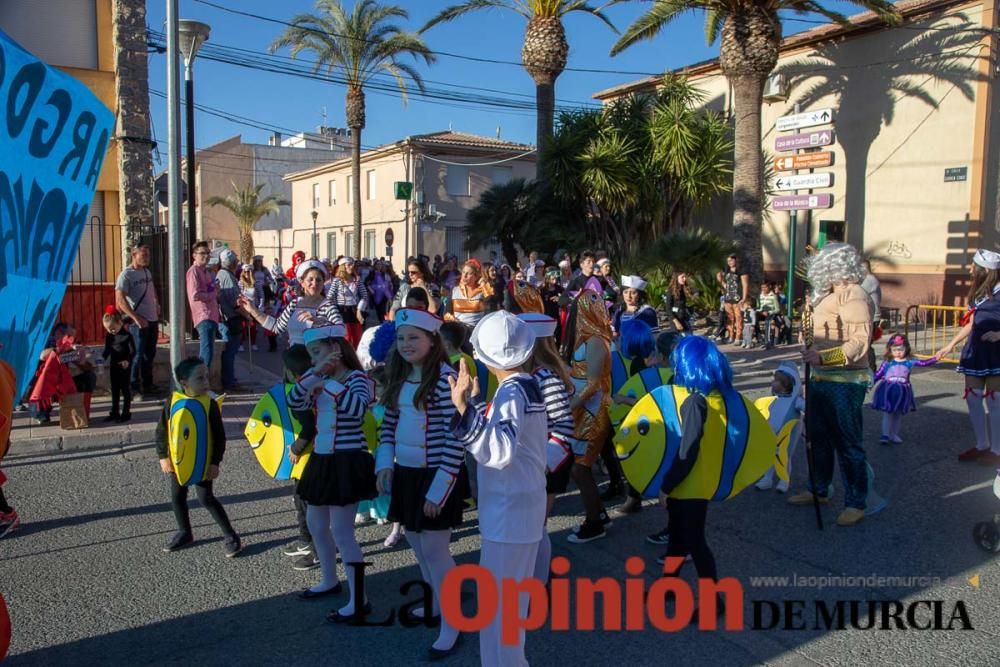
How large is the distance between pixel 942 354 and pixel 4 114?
7.34 metres

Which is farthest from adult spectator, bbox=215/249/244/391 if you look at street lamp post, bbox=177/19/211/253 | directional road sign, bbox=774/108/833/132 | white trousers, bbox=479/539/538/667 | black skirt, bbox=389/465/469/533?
directional road sign, bbox=774/108/833/132

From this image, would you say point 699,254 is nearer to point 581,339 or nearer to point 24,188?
point 581,339

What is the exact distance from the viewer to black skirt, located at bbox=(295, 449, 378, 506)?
3955 mm

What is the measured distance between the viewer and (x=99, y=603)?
423 centimetres

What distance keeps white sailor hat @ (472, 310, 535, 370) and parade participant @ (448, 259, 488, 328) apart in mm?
4981

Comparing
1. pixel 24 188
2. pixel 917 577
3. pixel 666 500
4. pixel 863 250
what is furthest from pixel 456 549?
pixel 863 250

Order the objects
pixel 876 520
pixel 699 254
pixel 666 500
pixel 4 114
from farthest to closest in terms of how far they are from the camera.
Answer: pixel 699 254, pixel 876 520, pixel 666 500, pixel 4 114

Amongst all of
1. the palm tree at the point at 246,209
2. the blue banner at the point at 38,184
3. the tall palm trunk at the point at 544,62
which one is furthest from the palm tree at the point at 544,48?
the palm tree at the point at 246,209

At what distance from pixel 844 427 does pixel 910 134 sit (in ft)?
53.7

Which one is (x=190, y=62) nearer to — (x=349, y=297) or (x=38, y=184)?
(x=349, y=297)

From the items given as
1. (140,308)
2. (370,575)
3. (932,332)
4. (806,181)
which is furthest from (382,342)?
(932,332)

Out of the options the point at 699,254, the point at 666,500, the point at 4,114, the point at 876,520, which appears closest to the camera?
the point at 4,114

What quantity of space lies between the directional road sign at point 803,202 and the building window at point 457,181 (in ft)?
80.0

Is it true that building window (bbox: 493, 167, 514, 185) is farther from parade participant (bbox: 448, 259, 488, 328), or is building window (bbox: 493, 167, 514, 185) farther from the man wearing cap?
the man wearing cap
